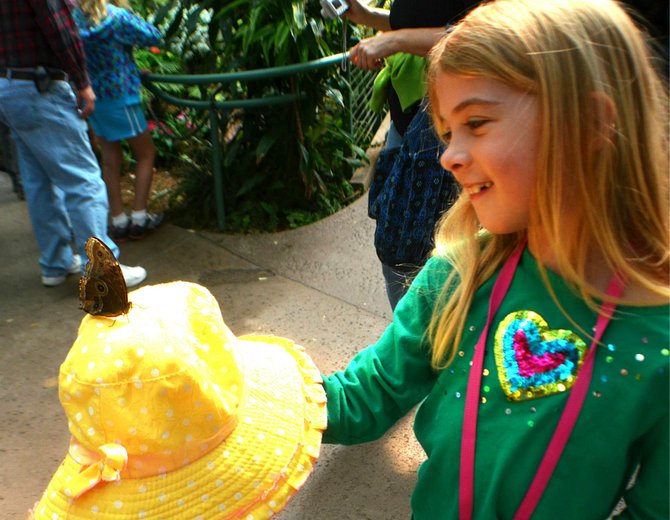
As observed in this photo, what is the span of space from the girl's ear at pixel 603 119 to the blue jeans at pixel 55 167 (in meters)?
3.10

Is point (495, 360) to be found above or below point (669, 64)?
below

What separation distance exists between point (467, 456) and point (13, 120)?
3.16 m

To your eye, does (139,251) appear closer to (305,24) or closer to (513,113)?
(305,24)

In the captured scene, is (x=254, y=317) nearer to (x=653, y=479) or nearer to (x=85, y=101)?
(x=85, y=101)

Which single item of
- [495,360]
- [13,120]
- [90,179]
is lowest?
[90,179]

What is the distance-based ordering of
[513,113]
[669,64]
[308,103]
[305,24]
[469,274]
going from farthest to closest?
[308,103] → [305,24] → [669,64] → [469,274] → [513,113]

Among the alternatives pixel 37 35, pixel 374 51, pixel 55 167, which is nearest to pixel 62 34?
pixel 37 35

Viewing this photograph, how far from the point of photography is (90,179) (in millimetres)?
3826

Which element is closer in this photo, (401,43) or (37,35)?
(401,43)

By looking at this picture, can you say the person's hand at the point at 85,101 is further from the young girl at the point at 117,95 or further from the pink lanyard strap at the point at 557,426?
the pink lanyard strap at the point at 557,426

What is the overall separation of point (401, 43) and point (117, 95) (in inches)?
92.7

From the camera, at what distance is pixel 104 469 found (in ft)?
3.84

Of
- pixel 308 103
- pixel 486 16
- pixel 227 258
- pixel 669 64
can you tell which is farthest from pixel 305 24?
pixel 486 16

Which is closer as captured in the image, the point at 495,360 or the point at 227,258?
the point at 495,360
